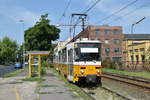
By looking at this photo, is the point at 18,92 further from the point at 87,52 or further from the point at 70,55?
the point at 70,55

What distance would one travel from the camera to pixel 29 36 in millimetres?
44750

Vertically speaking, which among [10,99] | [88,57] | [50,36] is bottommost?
[10,99]

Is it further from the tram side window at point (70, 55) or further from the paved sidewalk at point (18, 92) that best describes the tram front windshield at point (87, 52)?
the paved sidewalk at point (18, 92)

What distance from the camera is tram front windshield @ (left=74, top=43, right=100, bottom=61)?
17.0 m

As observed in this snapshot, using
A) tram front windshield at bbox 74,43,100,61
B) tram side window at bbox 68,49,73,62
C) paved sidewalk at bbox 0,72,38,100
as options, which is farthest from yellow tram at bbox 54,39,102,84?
paved sidewalk at bbox 0,72,38,100

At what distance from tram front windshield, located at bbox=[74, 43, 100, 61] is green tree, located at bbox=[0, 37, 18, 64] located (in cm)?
9240

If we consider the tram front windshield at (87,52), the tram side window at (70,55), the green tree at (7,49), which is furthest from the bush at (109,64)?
the green tree at (7,49)

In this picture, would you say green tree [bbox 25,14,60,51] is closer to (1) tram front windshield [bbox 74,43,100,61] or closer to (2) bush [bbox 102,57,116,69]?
(2) bush [bbox 102,57,116,69]

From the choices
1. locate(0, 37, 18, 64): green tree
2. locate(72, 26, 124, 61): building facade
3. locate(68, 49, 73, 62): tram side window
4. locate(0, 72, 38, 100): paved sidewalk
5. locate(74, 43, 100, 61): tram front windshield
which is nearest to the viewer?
locate(0, 72, 38, 100): paved sidewalk

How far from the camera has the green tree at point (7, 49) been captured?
4206 inches

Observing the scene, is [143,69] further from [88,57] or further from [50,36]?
[88,57]

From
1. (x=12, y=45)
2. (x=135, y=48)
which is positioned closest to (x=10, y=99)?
(x=135, y=48)

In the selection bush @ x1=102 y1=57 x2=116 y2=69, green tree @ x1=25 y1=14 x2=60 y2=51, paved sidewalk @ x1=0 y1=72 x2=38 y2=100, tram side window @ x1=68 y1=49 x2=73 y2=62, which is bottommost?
paved sidewalk @ x1=0 y1=72 x2=38 y2=100

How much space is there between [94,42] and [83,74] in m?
2.10
